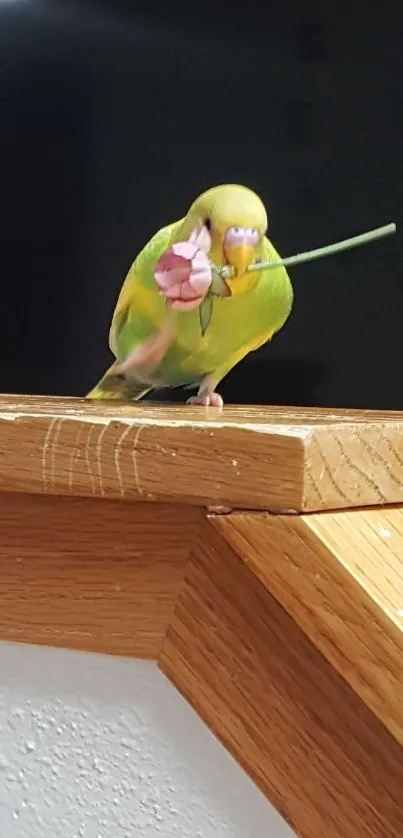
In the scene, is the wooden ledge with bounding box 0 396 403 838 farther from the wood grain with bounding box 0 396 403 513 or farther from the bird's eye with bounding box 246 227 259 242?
the bird's eye with bounding box 246 227 259 242

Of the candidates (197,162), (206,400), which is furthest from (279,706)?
(197,162)

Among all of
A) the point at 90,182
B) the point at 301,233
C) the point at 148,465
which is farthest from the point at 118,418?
the point at 90,182

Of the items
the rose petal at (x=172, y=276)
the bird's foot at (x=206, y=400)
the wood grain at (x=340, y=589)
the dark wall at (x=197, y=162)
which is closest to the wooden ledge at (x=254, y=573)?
the wood grain at (x=340, y=589)

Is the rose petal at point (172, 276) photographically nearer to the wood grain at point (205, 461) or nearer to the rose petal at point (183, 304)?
the rose petal at point (183, 304)

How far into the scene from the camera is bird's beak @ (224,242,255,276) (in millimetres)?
519

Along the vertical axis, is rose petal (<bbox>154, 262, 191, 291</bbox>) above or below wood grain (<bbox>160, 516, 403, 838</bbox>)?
above

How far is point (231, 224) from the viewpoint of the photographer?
53cm

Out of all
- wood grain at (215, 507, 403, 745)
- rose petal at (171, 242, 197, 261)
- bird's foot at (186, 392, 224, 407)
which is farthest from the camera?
bird's foot at (186, 392, 224, 407)

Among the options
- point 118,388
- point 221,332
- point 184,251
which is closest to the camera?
point 184,251

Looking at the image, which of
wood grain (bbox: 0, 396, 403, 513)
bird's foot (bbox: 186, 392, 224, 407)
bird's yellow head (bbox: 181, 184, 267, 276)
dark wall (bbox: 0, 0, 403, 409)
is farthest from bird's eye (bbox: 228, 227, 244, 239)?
dark wall (bbox: 0, 0, 403, 409)

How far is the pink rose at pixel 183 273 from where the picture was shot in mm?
482

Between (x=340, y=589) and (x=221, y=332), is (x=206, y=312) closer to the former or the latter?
(x=221, y=332)

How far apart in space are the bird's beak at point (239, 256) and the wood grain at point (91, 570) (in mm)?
261

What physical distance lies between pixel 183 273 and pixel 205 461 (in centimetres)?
25
